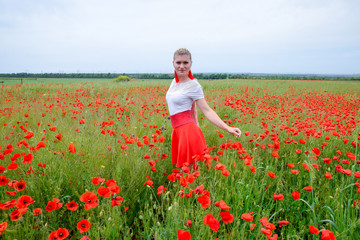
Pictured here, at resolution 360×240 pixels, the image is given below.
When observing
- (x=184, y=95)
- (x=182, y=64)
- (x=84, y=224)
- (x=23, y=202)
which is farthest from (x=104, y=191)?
(x=182, y=64)

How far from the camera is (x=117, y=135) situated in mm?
3301

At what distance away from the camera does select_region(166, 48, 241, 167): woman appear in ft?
6.82

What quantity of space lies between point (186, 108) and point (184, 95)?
0.15 meters

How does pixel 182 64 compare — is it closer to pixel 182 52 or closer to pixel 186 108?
pixel 182 52

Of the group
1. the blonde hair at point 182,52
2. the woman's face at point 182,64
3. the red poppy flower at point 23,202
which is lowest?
the red poppy flower at point 23,202

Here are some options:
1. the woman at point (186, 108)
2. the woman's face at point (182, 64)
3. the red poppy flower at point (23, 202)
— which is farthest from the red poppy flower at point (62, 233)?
the woman's face at point (182, 64)

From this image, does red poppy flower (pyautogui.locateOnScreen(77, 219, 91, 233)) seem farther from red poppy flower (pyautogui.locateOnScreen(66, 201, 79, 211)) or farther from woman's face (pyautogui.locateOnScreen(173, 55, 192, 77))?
woman's face (pyautogui.locateOnScreen(173, 55, 192, 77))

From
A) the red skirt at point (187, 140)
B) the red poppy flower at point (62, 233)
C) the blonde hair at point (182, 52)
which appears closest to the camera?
the red poppy flower at point (62, 233)

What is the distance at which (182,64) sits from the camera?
2066 millimetres

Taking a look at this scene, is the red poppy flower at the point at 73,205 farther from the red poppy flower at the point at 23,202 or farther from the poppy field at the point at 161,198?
the red poppy flower at the point at 23,202

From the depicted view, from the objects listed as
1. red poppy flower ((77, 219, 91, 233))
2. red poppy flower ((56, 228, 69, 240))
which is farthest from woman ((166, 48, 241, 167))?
red poppy flower ((56, 228, 69, 240))

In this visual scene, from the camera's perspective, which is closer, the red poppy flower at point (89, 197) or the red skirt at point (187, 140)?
the red poppy flower at point (89, 197)

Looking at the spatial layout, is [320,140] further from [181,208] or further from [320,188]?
[181,208]

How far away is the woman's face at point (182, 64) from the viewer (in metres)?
2.05
